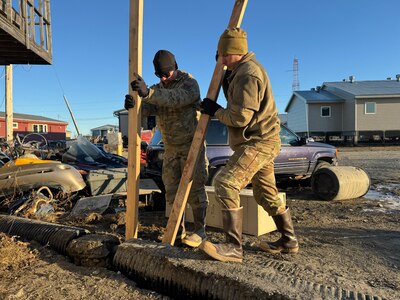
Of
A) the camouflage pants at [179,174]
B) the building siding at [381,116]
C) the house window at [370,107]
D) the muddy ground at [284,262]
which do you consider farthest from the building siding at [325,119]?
the camouflage pants at [179,174]

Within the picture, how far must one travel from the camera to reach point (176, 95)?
3.42m

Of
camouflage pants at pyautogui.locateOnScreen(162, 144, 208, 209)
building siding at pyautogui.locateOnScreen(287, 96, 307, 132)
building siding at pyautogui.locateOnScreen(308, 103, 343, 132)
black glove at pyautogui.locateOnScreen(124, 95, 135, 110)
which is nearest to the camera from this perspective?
black glove at pyautogui.locateOnScreen(124, 95, 135, 110)

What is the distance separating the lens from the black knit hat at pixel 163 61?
355 centimetres

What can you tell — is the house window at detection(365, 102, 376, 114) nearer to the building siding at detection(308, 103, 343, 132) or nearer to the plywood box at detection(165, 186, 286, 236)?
the building siding at detection(308, 103, 343, 132)

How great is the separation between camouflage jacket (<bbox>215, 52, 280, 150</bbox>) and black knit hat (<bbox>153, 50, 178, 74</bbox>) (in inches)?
30.4

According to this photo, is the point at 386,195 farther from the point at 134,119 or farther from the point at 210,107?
the point at 134,119

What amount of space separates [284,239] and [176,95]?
178cm

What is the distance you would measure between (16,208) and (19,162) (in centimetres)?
120

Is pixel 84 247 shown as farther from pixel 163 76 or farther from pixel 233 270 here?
pixel 163 76

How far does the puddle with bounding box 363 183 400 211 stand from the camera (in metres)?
6.45

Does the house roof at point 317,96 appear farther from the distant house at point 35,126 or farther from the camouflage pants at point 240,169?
the distant house at point 35,126

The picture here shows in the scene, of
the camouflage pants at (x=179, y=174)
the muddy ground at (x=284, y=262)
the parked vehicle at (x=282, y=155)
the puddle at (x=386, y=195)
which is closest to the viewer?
the muddy ground at (x=284, y=262)

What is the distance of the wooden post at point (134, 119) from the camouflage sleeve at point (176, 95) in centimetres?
16

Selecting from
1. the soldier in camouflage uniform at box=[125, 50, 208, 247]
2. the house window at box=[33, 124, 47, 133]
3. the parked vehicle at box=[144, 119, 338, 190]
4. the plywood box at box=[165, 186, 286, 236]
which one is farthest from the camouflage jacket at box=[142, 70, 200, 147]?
the house window at box=[33, 124, 47, 133]
